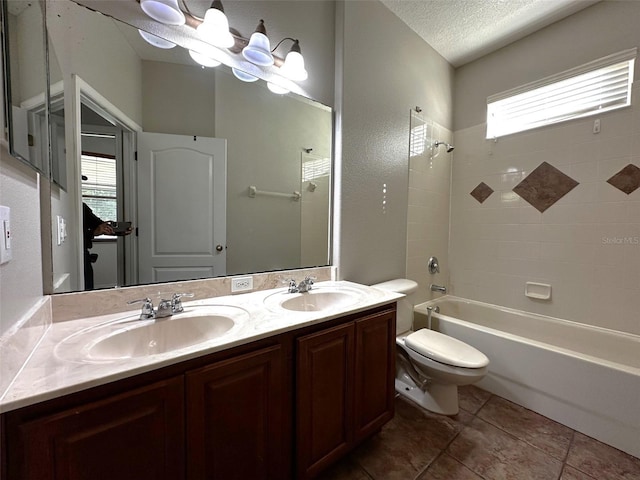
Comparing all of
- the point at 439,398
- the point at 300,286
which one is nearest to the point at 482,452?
the point at 439,398

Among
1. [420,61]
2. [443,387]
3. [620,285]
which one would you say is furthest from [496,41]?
[443,387]

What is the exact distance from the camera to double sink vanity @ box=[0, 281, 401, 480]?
2.08 ft

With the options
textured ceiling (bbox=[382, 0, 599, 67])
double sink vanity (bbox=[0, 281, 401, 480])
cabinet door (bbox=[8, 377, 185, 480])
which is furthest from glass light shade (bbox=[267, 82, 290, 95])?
cabinet door (bbox=[8, 377, 185, 480])

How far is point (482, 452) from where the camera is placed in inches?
57.3

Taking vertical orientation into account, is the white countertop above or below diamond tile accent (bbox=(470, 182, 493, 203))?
below

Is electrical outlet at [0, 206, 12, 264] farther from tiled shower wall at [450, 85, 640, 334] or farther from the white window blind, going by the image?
the white window blind

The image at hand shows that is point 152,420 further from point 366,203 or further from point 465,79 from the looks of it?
point 465,79

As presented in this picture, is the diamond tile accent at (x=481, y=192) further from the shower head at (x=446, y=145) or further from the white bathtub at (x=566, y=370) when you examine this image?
the white bathtub at (x=566, y=370)

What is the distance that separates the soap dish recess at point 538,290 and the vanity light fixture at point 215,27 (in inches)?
112

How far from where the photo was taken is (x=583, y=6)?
195cm

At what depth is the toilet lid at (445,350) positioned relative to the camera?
60.9 inches

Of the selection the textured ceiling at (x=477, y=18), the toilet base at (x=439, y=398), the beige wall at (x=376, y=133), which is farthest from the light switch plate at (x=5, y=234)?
the textured ceiling at (x=477, y=18)

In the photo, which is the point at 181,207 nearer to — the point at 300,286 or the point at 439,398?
the point at 300,286

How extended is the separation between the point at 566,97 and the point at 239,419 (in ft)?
10.1
